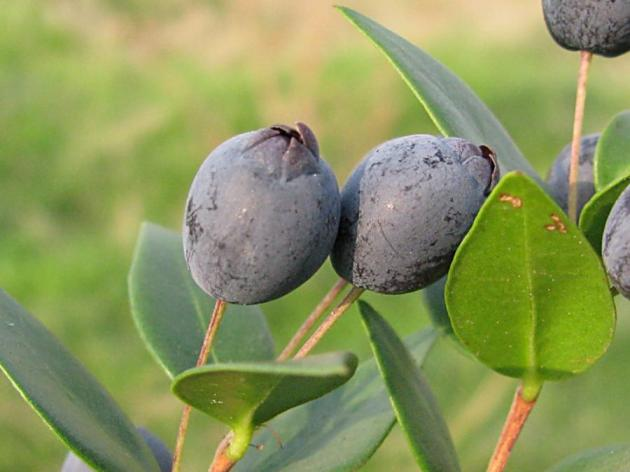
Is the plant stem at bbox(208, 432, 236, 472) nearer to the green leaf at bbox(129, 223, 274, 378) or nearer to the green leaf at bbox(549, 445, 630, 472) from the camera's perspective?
the green leaf at bbox(129, 223, 274, 378)

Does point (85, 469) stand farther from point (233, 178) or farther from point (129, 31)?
point (129, 31)

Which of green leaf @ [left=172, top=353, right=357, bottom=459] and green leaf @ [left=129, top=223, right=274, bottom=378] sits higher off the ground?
green leaf @ [left=172, top=353, right=357, bottom=459]

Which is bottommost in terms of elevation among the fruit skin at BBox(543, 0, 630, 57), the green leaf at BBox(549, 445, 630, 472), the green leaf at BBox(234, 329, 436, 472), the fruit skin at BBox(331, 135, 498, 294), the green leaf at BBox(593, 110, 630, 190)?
the green leaf at BBox(549, 445, 630, 472)

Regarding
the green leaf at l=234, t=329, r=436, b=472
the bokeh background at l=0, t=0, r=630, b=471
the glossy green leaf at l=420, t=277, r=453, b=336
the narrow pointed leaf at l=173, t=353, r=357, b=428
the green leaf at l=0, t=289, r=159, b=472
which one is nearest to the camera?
the narrow pointed leaf at l=173, t=353, r=357, b=428

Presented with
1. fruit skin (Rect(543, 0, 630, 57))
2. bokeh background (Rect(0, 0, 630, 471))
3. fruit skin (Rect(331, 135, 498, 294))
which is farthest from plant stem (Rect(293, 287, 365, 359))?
bokeh background (Rect(0, 0, 630, 471))

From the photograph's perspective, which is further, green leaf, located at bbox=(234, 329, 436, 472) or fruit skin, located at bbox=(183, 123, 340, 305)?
green leaf, located at bbox=(234, 329, 436, 472)

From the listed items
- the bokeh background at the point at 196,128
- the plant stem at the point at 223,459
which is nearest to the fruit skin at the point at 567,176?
the plant stem at the point at 223,459

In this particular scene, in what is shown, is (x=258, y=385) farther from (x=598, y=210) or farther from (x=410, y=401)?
(x=598, y=210)
